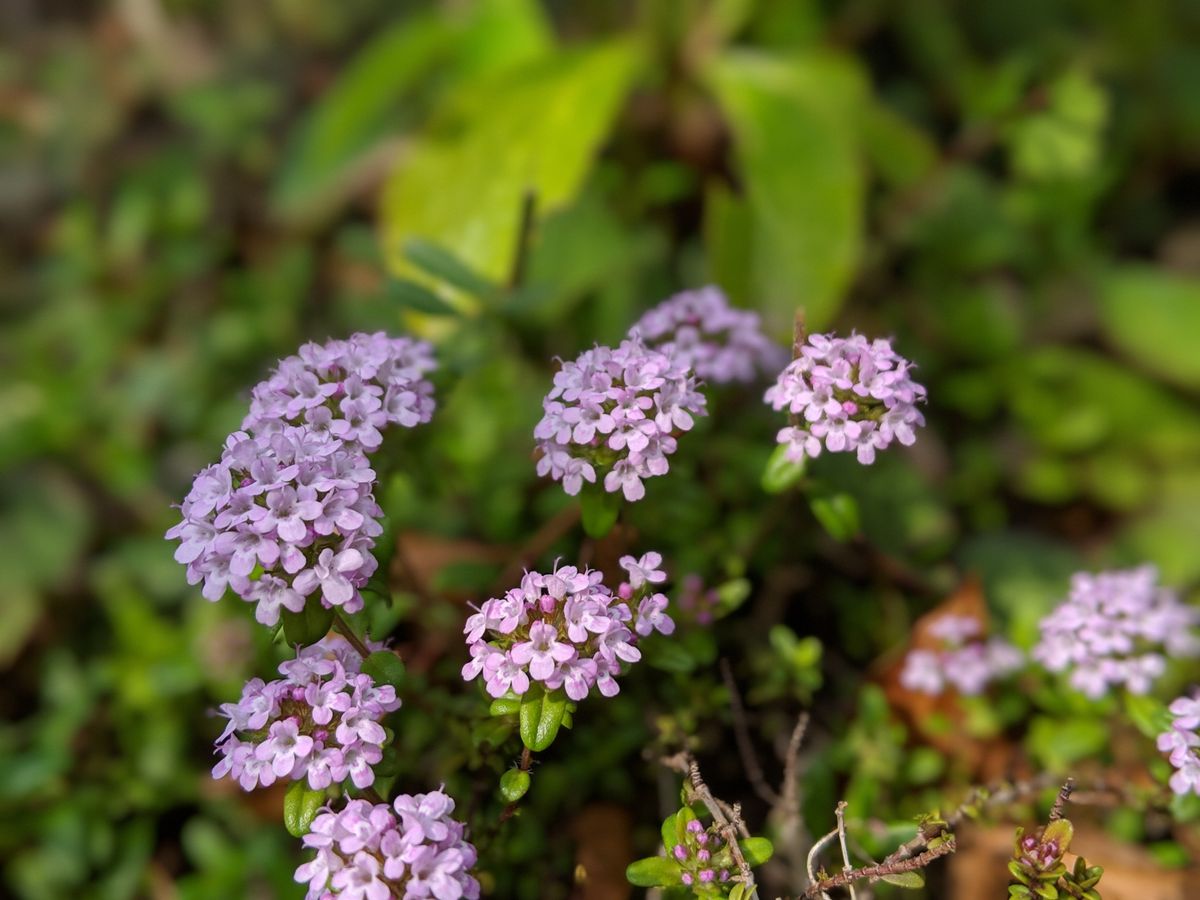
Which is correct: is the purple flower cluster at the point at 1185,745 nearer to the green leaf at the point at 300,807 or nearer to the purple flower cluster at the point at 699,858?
the purple flower cluster at the point at 699,858

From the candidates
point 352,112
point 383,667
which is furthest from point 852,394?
point 352,112

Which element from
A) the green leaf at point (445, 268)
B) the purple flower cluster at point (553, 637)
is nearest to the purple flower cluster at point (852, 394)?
the purple flower cluster at point (553, 637)

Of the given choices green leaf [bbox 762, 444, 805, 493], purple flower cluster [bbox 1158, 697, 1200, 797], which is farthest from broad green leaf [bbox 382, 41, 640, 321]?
purple flower cluster [bbox 1158, 697, 1200, 797]

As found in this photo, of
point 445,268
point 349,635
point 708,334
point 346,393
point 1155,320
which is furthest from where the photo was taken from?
point 1155,320

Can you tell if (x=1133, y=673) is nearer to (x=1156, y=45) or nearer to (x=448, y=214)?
(x=448, y=214)

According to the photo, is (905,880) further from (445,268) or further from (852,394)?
(445,268)

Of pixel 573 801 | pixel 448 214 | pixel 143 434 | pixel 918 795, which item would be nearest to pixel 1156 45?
pixel 448 214

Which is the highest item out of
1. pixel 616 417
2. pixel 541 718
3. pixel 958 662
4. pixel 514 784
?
pixel 616 417
